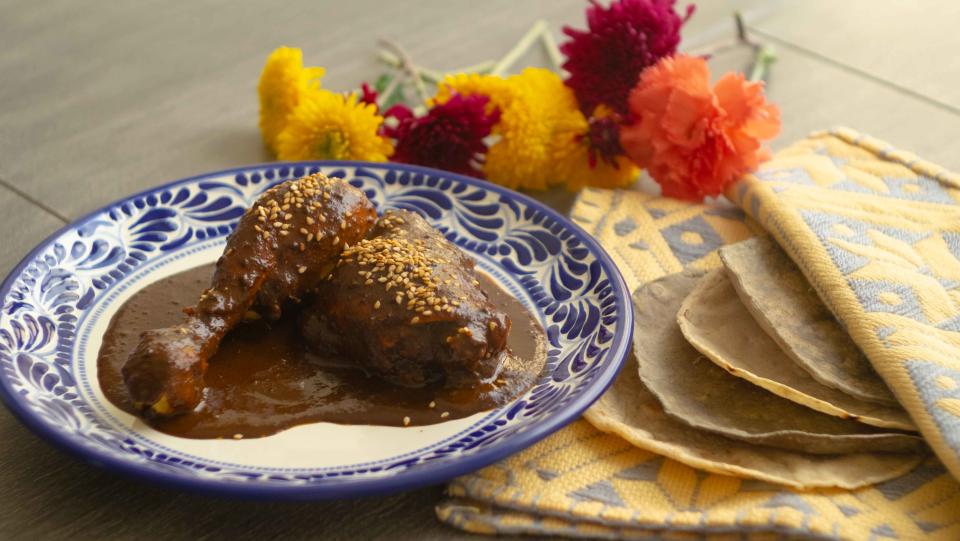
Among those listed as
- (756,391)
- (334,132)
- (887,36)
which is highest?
(334,132)

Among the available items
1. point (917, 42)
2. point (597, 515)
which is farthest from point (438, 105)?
point (917, 42)

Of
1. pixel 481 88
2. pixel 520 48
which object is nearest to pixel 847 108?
pixel 520 48

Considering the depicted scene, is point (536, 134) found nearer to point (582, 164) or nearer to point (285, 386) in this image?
point (582, 164)

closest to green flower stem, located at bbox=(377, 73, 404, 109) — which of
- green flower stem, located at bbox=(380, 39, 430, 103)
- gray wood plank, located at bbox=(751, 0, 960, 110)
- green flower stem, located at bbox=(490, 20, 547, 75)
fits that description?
green flower stem, located at bbox=(380, 39, 430, 103)

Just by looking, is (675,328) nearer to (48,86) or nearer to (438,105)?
(438,105)

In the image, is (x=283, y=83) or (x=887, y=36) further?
(x=887, y=36)

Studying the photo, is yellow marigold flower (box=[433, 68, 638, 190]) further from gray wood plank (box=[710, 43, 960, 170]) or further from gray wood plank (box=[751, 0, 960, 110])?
gray wood plank (box=[751, 0, 960, 110])

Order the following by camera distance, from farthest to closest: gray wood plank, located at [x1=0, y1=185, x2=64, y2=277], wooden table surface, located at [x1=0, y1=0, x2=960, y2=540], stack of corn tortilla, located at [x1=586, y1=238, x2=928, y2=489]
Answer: wooden table surface, located at [x1=0, y1=0, x2=960, y2=540], gray wood plank, located at [x1=0, y1=185, x2=64, y2=277], stack of corn tortilla, located at [x1=586, y1=238, x2=928, y2=489]
